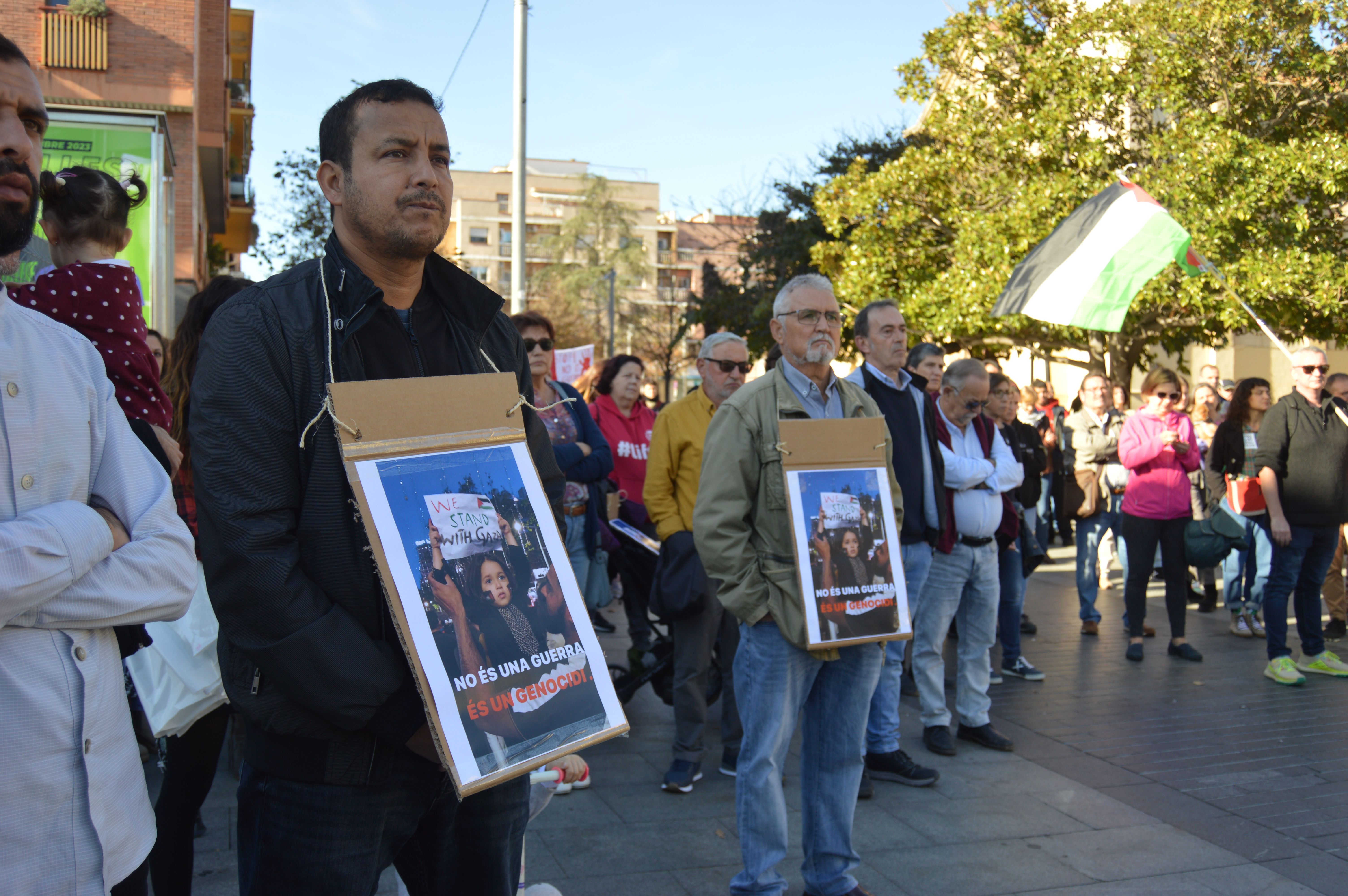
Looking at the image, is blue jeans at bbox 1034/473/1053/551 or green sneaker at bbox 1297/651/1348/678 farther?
blue jeans at bbox 1034/473/1053/551

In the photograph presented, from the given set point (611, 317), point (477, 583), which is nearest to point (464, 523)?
point (477, 583)

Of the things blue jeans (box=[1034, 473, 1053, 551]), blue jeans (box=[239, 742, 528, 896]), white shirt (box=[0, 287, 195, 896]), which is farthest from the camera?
blue jeans (box=[1034, 473, 1053, 551])

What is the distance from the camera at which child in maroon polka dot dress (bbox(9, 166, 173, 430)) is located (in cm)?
274

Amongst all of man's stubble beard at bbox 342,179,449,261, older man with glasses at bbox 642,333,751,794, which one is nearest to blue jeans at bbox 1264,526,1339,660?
older man with glasses at bbox 642,333,751,794

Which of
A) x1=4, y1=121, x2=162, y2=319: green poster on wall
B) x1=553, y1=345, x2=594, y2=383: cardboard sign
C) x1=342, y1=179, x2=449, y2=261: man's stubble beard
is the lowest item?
x1=553, y1=345, x2=594, y2=383: cardboard sign

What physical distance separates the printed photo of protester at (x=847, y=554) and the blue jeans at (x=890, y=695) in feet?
4.80

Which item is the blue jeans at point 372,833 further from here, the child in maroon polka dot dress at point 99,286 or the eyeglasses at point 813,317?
the eyeglasses at point 813,317

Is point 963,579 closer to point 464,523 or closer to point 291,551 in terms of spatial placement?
point 464,523

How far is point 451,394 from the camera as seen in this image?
1930mm

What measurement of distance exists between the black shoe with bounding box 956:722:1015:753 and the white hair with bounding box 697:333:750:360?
2456 millimetres

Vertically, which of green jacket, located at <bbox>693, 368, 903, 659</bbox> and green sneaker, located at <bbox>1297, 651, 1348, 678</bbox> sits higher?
green jacket, located at <bbox>693, 368, 903, 659</bbox>

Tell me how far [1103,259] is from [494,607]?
6.85 metres

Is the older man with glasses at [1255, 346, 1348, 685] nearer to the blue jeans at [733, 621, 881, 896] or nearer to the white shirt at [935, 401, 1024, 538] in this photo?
the white shirt at [935, 401, 1024, 538]

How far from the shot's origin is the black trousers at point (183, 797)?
294cm
